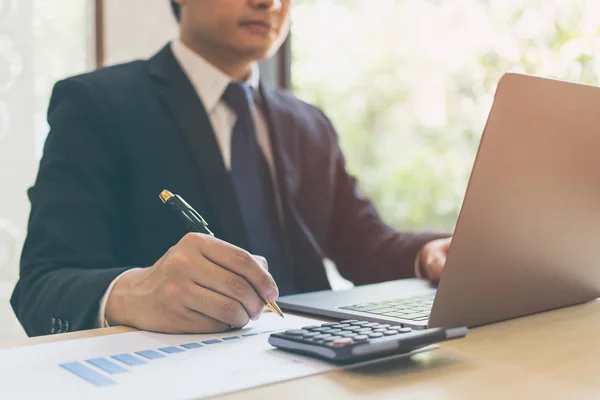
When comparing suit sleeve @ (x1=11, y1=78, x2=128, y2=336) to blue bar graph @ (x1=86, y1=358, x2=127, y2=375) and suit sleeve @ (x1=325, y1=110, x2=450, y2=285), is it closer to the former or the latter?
blue bar graph @ (x1=86, y1=358, x2=127, y2=375)

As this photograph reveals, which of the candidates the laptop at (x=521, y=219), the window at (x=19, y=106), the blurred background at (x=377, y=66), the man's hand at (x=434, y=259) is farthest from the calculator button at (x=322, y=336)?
the window at (x=19, y=106)

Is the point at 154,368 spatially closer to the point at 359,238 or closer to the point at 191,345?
the point at 191,345

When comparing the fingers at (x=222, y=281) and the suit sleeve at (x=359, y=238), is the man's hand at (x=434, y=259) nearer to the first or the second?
the suit sleeve at (x=359, y=238)

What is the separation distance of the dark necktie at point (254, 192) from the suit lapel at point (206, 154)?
7 cm

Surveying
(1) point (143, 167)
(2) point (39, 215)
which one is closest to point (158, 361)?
(2) point (39, 215)

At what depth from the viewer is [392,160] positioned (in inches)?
81.3

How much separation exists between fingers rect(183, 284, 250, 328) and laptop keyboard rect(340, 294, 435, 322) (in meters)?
0.17

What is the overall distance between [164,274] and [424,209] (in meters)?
1.43

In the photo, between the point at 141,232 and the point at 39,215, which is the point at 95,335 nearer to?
the point at 39,215

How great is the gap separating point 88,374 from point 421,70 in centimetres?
166

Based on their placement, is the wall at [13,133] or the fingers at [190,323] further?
the wall at [13,133]

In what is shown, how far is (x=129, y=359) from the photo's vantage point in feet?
1.79

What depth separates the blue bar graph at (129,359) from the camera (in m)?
0.53

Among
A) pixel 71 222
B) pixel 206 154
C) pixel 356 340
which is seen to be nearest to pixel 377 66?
pixel 206 154
